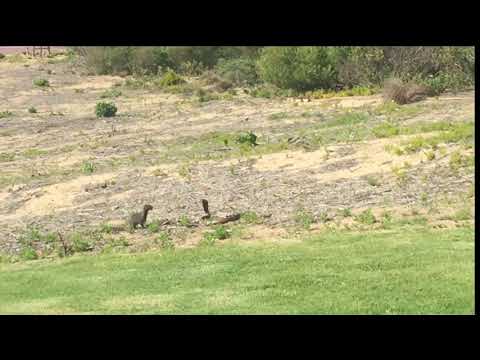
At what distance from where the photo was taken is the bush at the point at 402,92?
90.9 feet

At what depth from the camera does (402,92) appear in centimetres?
2772

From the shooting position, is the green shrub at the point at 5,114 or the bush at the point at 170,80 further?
the bush at the point at 170,80

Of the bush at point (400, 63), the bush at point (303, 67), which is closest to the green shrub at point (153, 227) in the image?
the bush at point (400, 63)

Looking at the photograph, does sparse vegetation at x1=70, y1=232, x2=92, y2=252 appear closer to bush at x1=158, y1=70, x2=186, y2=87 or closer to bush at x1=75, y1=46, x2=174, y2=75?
bush at x1=158, y1=70, x2=186, y2=87

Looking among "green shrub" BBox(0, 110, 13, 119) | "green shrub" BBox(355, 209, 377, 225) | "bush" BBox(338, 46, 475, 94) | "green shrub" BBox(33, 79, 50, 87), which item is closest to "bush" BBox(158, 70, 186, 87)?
"green shrub" BBox(33, 79, 50, 87)

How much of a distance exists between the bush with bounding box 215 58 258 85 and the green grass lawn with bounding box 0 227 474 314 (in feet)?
87.2

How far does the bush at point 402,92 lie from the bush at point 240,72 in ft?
42.1

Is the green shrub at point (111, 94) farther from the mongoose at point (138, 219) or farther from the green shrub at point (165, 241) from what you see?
the green shrub at point (165, 241)

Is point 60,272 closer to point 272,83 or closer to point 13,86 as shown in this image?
point 272,83

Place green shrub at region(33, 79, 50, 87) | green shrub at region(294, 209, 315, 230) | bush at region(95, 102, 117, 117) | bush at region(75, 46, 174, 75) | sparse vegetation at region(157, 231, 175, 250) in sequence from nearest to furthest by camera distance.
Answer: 1. sparse vegetation at region(157, 231, 175, 250)
2. green shrub at region(294, 209, 315, 230)
3. bush at region(95, 102, 117, 117)
4. green shrub at region(33, 79, 50, 87)
5. bush at region(75, 46, 174, 75)

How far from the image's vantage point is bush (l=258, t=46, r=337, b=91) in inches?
1348

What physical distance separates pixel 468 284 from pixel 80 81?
125 feet

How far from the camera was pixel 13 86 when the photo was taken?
4419cm

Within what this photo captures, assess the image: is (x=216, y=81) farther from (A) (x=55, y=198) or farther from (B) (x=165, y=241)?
(B) (x=165, y=241)
